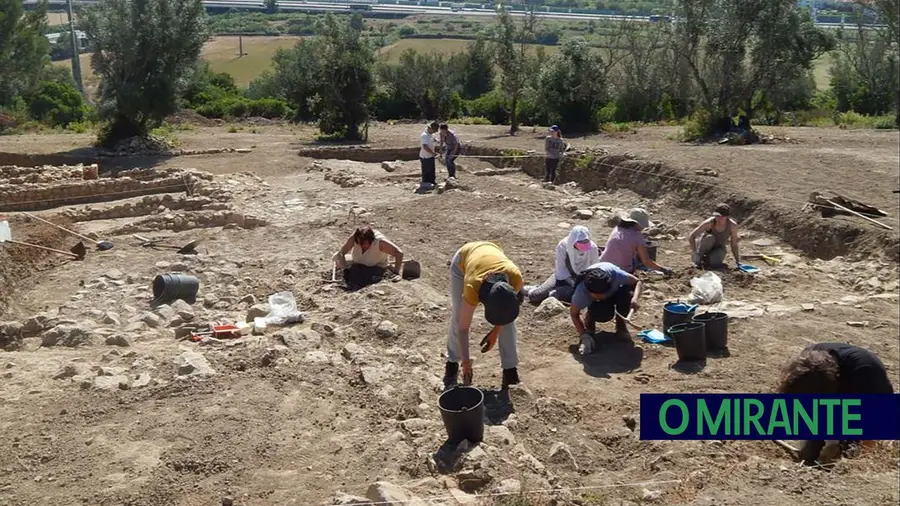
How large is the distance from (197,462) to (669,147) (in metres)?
14.8

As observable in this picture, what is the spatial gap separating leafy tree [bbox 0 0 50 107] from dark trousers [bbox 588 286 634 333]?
25.0m

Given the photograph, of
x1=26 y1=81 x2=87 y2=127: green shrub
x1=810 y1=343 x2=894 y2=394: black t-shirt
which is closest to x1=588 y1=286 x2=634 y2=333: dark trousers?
x1=810 y1=343 x2=894 y2=394: black t-shirt

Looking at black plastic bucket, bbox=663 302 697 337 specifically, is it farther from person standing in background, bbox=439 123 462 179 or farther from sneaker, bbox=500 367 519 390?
person standing in background, bbox=439 123 462 179

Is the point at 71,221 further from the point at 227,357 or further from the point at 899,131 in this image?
the point at 899,131

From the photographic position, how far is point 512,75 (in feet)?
80.1

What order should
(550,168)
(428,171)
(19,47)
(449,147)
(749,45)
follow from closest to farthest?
(428,171)
(449,147)
(550,168)
(749,45)
(19,47)

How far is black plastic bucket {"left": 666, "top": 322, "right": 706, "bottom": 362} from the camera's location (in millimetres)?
7492

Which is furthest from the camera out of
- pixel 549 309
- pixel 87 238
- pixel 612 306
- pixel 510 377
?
pixel 87 238

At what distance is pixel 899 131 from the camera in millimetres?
19625

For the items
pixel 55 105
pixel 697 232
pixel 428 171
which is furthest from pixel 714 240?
pixel 55 105

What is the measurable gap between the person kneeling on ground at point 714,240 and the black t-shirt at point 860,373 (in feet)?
15.5

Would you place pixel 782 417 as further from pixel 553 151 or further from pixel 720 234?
pixel 553 151

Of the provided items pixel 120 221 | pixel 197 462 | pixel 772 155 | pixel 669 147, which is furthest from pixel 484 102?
pixel 197 462

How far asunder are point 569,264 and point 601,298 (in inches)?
41.0
